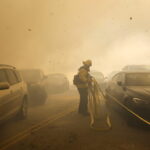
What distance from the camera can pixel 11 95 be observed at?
6.32m

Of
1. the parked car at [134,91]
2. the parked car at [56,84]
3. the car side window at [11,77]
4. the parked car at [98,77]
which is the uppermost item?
the car side window at [11,77]

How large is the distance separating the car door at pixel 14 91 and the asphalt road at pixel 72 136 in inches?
20.6

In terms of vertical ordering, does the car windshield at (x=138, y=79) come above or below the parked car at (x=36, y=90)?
above

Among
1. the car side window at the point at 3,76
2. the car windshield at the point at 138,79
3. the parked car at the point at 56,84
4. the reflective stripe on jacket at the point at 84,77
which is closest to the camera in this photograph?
the car side window at the point at 3,76

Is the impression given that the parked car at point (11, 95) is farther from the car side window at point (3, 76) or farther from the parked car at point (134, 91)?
the parked car at point (134, 91)

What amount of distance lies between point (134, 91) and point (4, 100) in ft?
10.8

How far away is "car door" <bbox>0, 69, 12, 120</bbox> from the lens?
5.58 meters

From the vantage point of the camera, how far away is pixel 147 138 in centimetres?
541

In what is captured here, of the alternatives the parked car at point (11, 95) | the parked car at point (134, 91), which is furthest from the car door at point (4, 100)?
the parked car at point (134, 91)

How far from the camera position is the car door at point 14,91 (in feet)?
21.4

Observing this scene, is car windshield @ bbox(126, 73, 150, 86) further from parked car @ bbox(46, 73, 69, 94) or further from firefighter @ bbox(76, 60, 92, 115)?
parked car @ bbox(46, 73, 69, 94)

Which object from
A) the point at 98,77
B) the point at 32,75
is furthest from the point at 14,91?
the point at 98,77

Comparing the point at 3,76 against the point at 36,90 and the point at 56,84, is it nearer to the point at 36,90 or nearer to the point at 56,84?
the point at 36,90

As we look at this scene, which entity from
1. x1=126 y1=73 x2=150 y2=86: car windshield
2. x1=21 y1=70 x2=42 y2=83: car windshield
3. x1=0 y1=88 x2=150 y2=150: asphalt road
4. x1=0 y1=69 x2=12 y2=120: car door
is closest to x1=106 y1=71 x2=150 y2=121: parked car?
x1=126 y1=73 x2=150 y2=86: car windshield
